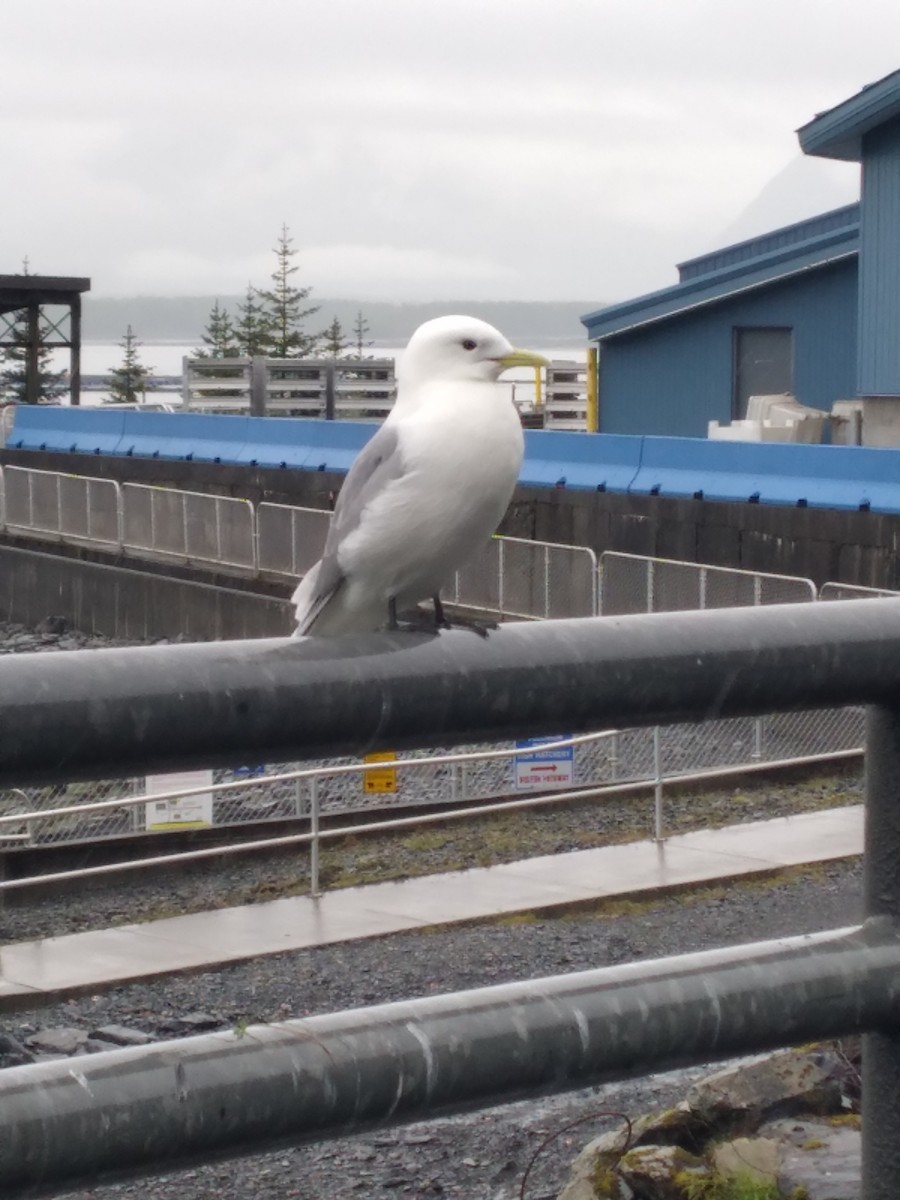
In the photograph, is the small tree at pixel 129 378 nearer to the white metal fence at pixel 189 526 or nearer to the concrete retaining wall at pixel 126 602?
the concrete retaining wall at pixel 126 602

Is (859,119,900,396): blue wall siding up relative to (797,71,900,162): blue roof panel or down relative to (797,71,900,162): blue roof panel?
down

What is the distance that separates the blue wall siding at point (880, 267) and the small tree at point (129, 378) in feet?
203

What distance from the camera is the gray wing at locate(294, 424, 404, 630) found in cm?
344

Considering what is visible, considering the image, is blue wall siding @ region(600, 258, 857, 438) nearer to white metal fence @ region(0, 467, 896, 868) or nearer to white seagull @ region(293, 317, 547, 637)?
white metal fence @ region(0, 467, 896, 868)

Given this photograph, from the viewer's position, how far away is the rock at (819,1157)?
12.3 feet

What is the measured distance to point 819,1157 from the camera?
4133 mm

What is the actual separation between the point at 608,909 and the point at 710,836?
7.07 feet

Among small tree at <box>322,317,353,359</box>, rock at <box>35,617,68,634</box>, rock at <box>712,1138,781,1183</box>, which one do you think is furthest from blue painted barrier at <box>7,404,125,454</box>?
small tree at <box>322,317,353,359</box>

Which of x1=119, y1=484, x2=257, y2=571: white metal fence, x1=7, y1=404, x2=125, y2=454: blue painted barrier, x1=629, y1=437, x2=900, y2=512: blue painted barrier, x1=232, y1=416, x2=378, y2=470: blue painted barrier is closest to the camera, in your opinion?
x1=629, y1=437, x2=900, y2=512: blue painted barrier

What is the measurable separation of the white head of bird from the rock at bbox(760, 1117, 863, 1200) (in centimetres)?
182

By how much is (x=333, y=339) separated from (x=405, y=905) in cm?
6947

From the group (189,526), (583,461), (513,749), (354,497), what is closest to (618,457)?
(583,461)

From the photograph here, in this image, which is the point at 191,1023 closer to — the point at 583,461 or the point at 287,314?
the point at 583,461

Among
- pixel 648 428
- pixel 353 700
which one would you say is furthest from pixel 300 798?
pixel 648 428
